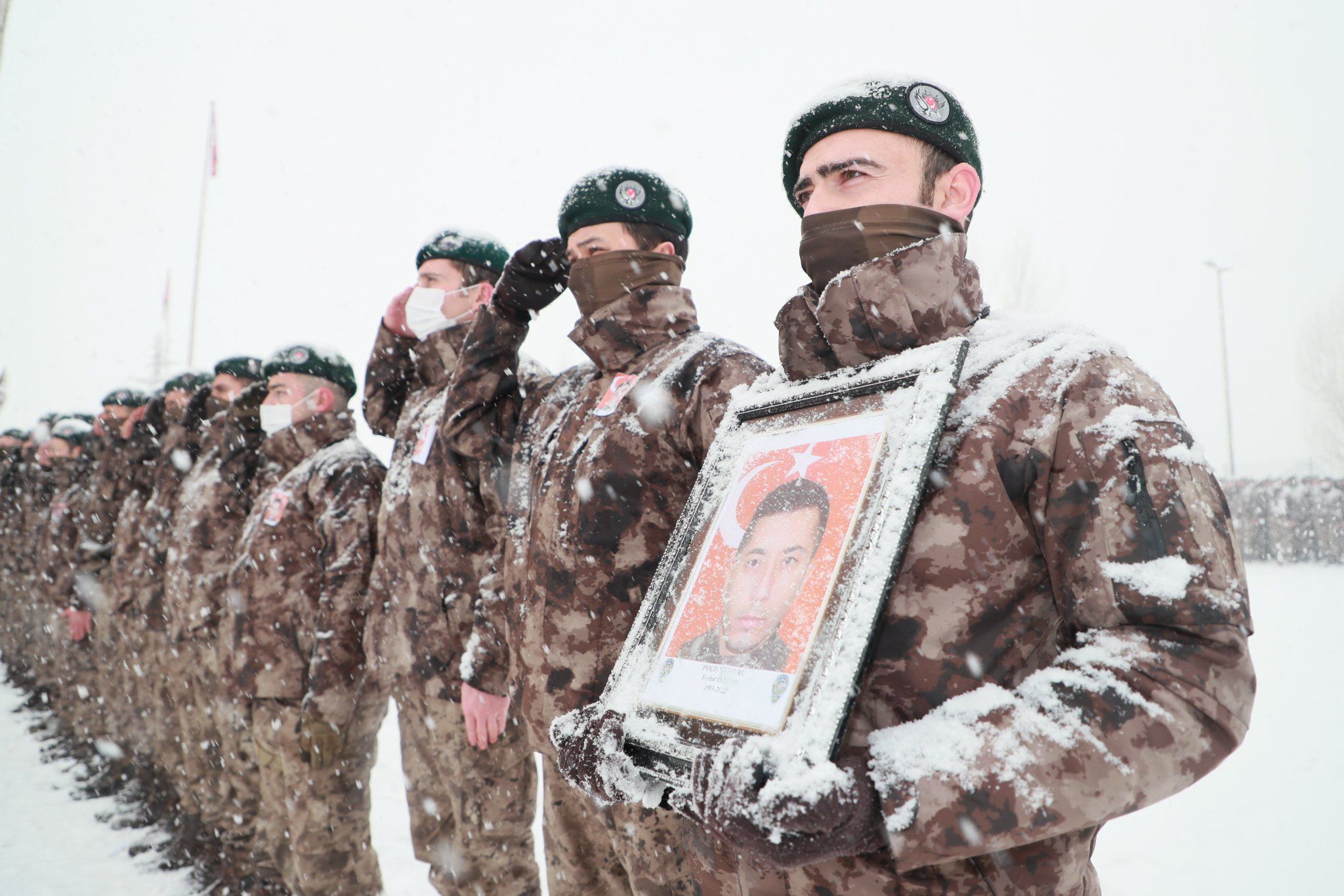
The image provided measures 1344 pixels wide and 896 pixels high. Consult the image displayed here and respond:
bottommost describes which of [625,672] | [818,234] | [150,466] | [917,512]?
[150,466]

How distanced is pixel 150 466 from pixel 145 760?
250cm

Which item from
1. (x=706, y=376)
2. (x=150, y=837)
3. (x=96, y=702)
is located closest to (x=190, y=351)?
(x=96, y=702)

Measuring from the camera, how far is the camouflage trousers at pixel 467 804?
302 centimetres

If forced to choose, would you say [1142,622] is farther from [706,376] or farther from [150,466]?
[150,466]

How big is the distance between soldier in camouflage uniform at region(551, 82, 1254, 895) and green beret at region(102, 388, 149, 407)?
864 centimetres

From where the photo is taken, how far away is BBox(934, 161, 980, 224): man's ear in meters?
1.48

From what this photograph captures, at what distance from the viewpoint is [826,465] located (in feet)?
4.09

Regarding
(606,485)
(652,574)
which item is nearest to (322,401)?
(606,485)

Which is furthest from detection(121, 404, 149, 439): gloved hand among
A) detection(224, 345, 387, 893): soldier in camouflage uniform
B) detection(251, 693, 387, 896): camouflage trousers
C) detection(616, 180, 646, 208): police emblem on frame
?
detection(616, 180, 646, 208): police emblem on frame

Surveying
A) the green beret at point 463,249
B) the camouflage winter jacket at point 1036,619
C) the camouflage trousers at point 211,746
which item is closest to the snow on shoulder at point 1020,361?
the camouflage winter jacket at point 1036,619

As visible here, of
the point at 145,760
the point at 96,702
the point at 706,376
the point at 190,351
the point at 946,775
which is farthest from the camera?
the point at 190,351

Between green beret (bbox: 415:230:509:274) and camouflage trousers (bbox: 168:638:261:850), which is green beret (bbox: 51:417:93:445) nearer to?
camouflage trousers (bbox: 168:638:261:850)

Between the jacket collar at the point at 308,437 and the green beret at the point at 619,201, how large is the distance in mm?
2463

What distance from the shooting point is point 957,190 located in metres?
1.49
